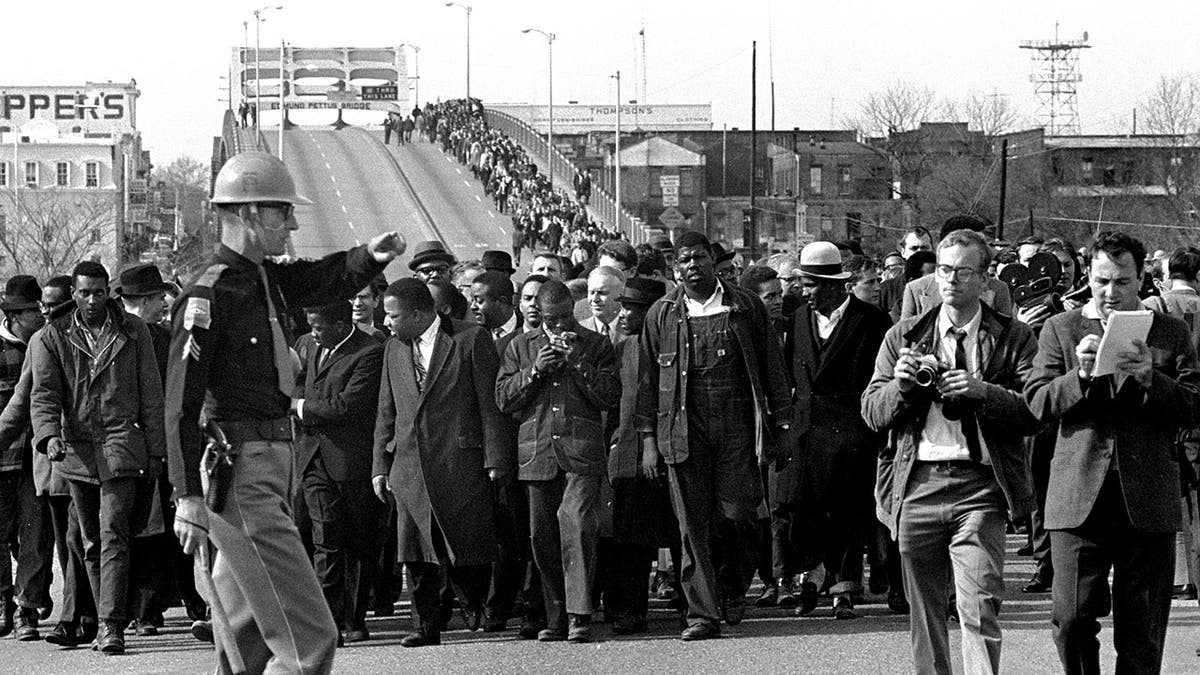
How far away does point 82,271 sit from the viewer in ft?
42.1

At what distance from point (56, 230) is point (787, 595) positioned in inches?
4233

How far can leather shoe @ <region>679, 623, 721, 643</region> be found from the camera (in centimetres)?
1221

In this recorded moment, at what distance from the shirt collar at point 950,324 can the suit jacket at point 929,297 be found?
3.63 m

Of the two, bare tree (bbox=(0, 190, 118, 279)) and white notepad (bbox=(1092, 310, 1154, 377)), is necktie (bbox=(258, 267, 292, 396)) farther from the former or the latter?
bare tree (bbox=(0, 190, 118, 279))

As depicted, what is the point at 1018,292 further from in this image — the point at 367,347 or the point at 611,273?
the point at 367,347

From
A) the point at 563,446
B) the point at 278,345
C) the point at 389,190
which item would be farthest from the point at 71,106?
the point at 278,345

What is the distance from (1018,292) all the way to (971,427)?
7.34m

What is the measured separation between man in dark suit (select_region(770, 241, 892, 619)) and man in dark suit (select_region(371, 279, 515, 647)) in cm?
197

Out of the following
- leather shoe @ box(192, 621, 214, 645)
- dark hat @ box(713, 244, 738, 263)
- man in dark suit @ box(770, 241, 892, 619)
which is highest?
dark hat @ box(713, 244, 738, 263)

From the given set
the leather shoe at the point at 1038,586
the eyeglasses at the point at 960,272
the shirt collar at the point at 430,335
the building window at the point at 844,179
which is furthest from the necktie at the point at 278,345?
the building window at the point at 844,179

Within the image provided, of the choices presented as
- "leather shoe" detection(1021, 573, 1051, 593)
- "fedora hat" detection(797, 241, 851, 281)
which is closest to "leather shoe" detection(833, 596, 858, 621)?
"leather shoe" detection(1021, 573, 1051, 593)

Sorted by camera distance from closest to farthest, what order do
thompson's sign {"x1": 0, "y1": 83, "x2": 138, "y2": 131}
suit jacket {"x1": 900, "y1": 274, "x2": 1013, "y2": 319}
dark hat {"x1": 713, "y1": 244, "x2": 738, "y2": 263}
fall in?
1. suit jacket {"x1": 900, "y1": 274, "x2": 1013, "y2": 319}
2. dark hat {"x1": 713, "y1": 244, "x2": 738, "y2": 263}
3. thompson's sign {"x1": 0, "y1": 83, "x2": 138, "y2": 131}

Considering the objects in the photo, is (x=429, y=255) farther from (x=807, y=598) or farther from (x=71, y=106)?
(x=71, y=106)

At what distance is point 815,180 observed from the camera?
407ft
